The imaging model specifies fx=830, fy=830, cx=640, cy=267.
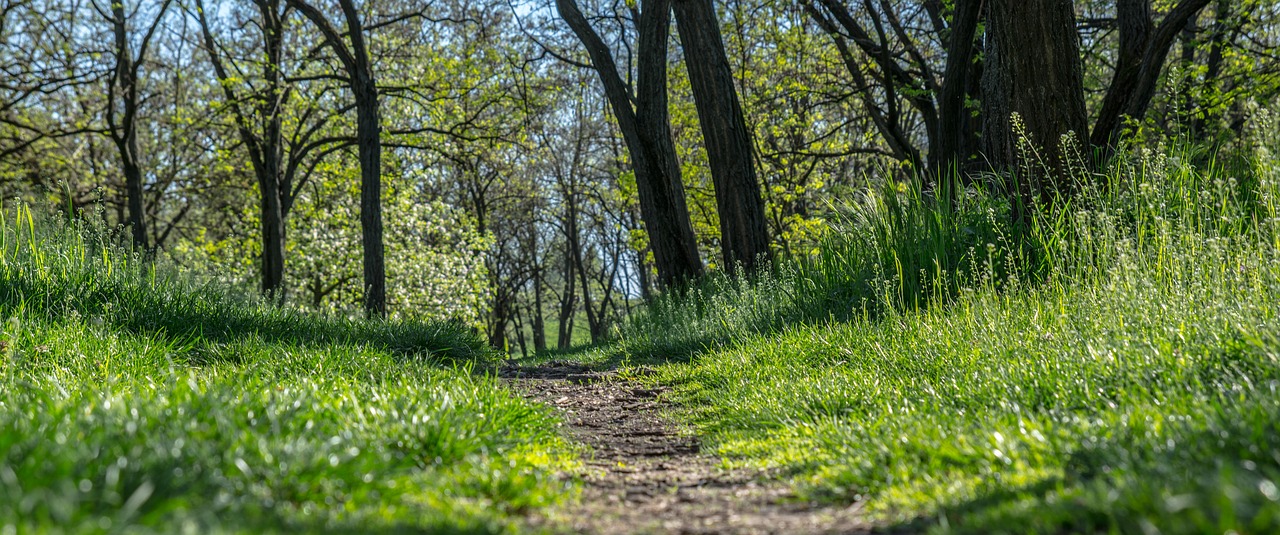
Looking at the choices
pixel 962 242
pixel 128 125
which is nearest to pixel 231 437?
pixel 962 242

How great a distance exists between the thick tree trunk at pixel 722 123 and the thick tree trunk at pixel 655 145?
2.46ft

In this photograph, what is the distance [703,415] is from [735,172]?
21.2 feet

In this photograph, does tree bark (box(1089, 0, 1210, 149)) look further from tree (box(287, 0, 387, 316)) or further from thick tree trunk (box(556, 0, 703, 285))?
tree (box(287, 0, 387, 316))

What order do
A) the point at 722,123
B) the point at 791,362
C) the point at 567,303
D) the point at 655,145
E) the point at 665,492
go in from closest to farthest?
1. the point at 665,492
2. the point at 791,362
3. the point at 722,123
4. the point at 655,145
5. the point at 567,303

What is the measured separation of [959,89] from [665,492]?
8.84 meters

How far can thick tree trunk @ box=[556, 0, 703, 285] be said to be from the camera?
11469 millimetres

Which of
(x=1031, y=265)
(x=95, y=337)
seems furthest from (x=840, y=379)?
(x=95, y=337)

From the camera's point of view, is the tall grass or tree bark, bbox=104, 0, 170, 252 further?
tree bark, bbox=104, 0, 170, 252

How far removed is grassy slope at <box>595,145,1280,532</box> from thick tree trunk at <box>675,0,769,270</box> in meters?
3.93

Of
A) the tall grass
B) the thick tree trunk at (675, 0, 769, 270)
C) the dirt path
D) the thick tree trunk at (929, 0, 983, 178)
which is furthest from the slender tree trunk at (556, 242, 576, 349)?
the dirt path

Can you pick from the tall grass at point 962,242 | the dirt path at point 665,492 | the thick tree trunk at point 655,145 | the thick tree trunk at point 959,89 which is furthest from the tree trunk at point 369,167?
the dirt path at point 665,492

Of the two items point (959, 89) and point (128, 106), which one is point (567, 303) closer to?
point (128, 106)

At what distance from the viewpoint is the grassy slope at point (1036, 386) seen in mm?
2043

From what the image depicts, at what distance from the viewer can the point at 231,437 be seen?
2389 millimetres
